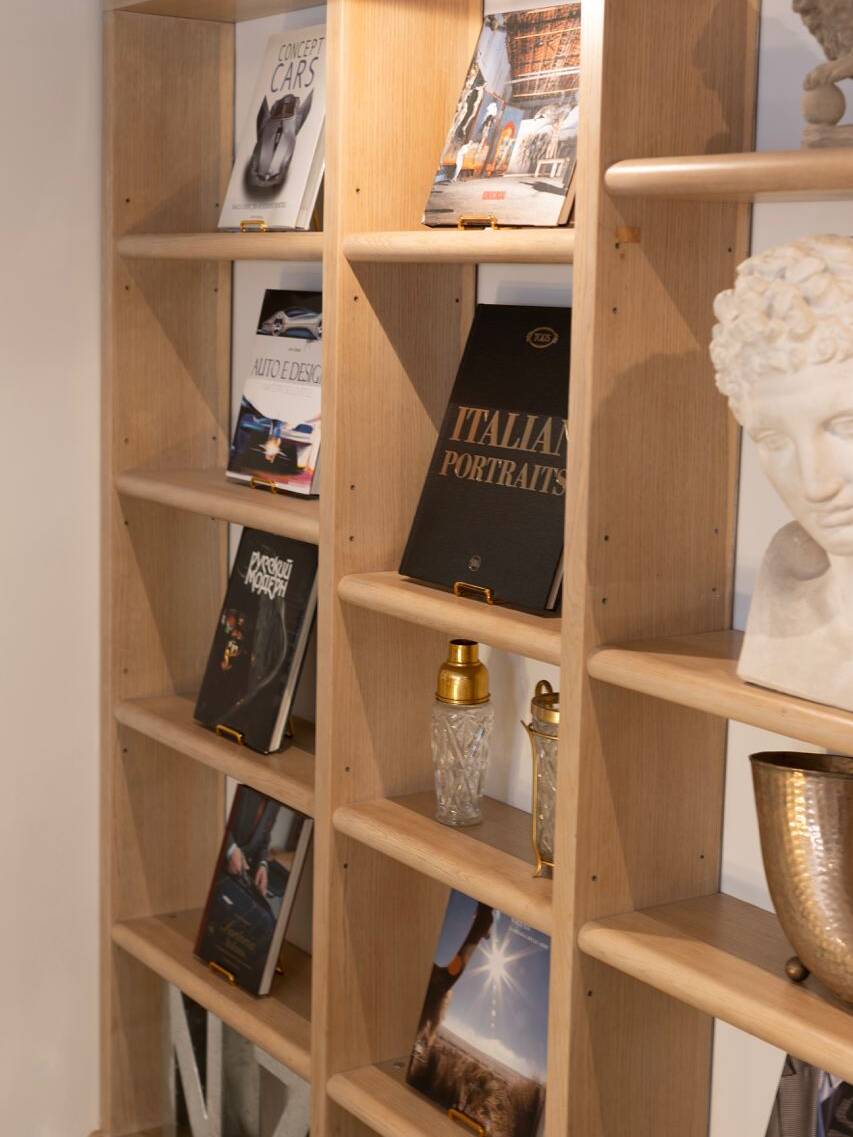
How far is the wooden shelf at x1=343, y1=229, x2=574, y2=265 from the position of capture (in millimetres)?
1722

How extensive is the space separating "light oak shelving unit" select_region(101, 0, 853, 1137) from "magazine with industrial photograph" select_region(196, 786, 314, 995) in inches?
2.3

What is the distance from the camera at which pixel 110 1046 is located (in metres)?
2.88

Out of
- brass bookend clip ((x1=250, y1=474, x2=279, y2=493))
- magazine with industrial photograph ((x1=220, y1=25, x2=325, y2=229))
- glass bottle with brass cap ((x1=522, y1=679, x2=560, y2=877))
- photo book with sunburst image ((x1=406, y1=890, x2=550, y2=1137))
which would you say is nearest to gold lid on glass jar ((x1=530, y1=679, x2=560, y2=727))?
glass bottle with brass cap ((x1=522, y1=679, x2=560, y2=877))

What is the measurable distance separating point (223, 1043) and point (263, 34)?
180cm

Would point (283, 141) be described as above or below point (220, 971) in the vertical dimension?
above

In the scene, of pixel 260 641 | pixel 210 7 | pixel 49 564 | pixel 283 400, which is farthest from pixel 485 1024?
pixel 210 7

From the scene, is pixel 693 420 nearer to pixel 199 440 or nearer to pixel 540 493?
pixel 540 493

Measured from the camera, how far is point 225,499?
243 cm

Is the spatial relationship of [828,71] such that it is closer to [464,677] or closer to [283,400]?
[464,677]

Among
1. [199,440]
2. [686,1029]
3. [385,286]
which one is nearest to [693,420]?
[385,286]

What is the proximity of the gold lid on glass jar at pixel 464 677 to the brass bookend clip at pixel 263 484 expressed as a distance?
485 millimetres

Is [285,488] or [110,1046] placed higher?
[285,488]

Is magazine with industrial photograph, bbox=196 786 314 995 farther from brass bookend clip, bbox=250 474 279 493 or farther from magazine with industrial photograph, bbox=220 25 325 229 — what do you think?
magazine with industrial photograph, bbox=220 25 325 229

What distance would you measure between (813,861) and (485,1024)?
2.48 feet
